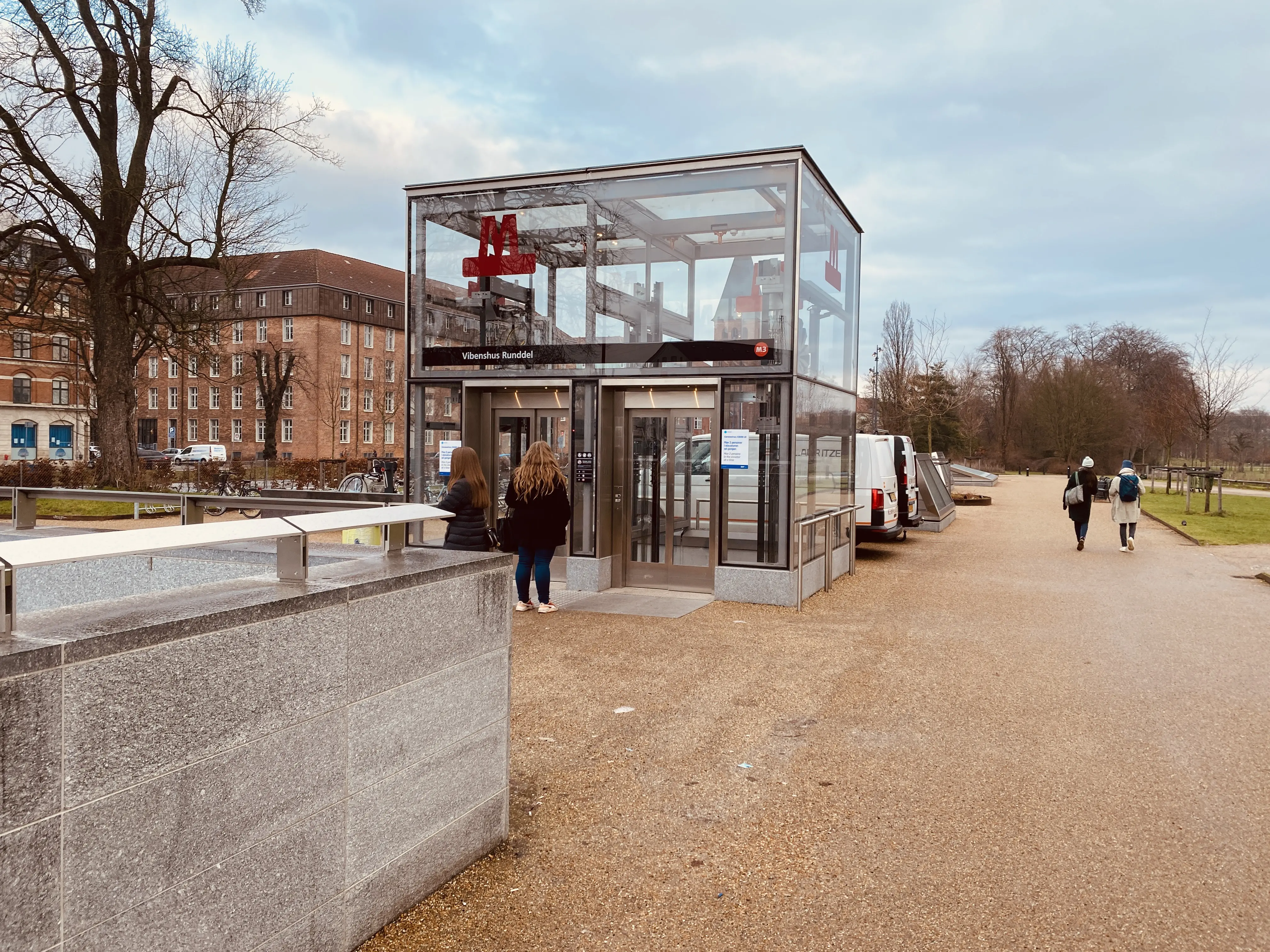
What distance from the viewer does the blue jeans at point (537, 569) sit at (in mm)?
9992

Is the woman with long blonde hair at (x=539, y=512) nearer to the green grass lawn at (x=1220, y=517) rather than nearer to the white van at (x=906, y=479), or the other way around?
the white van at (x=906, y=479)

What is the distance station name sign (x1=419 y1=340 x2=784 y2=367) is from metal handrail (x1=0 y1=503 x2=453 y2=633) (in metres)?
7.28

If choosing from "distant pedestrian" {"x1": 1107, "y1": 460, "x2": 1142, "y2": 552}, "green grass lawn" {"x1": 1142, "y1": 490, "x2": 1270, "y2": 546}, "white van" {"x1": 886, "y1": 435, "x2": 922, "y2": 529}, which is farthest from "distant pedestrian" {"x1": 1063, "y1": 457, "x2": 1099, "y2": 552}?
"green grass lawn" {"x1": 1142, "y1": 490, "x2": 1270, "y2": 546}

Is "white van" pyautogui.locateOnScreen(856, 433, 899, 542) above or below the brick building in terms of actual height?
below

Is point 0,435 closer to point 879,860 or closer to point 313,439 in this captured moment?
point 313,439

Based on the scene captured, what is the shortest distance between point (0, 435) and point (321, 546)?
6742 centimetres

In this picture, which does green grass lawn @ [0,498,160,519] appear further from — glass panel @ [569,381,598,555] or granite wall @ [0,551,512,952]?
granite wall @ [0,551,512,952]

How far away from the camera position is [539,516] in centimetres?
977

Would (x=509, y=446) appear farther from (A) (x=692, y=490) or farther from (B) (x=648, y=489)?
(A) (x=692, y=490)

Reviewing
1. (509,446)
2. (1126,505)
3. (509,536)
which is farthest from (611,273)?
(1126,505)

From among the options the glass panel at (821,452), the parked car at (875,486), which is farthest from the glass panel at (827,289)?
the parked car at (875,486)

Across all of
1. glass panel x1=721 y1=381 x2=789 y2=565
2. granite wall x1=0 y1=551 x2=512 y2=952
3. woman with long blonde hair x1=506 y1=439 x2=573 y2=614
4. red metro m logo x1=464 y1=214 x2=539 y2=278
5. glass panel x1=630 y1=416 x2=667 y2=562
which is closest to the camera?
granite wall x1=0 y1=551 x2=512 y2=952

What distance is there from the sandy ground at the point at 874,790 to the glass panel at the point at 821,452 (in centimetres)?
183

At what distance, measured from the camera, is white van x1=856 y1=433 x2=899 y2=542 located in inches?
653
